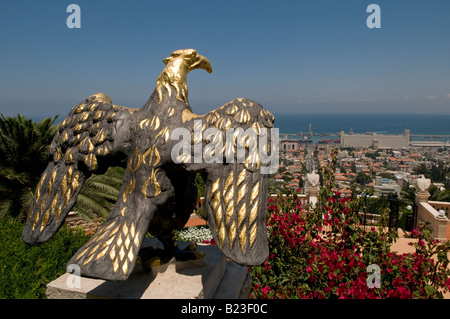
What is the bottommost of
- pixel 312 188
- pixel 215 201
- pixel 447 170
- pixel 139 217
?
pixel 447 170

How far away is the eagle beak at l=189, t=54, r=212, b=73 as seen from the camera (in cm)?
307

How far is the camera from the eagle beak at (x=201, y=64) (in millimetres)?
3070

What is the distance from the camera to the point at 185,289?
3.02 metres

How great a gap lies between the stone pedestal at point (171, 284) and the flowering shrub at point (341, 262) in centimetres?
66

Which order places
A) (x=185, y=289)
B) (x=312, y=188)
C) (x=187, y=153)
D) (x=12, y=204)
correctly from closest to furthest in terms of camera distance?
(x=187, y=153) → (x=185, y=289) → (x=12, y=204) → (x=312, y=188)

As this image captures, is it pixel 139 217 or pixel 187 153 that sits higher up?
A: pixel 187 153

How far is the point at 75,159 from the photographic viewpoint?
2.87 m

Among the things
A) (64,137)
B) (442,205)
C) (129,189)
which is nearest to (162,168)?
(129,189)

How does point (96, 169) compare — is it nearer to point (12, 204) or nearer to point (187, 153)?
point (187, 153)

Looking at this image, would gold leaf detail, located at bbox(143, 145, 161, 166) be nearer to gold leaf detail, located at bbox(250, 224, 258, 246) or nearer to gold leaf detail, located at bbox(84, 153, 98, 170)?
gold leaf detail, located at bbox(84, 153, 98, 170)

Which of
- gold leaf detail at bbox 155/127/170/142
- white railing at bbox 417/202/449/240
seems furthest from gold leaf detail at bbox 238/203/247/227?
white railing at bbox 417/202/449/240

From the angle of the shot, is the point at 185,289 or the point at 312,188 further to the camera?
the point at 312,188

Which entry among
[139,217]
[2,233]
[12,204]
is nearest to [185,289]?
[139,217]
